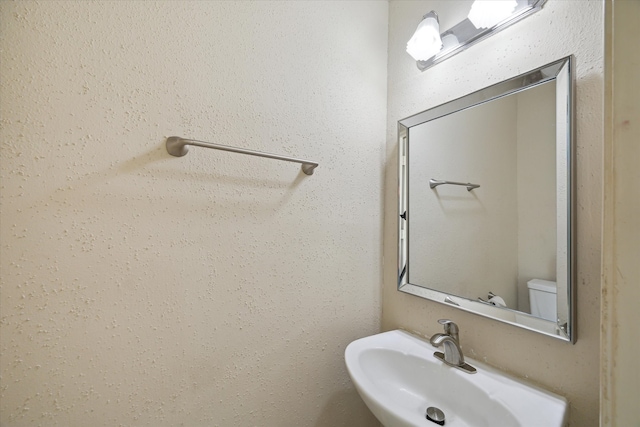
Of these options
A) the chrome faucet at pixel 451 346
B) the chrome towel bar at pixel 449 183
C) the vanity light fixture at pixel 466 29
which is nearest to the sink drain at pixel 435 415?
the chrome faucet at pixel 451 346

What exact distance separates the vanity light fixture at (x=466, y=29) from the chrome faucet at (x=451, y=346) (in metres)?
0.96

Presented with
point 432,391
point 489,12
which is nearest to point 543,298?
point 432,391

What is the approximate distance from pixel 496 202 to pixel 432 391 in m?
0.65

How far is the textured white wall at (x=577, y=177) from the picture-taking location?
2.02ft

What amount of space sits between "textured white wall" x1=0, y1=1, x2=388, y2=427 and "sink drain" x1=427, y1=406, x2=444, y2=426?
352 mm

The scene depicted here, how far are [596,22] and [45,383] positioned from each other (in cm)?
157

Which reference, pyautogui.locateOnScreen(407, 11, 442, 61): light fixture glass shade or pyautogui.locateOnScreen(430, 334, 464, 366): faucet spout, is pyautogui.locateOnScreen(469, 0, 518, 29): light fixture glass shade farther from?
pyautogui.locateOnScreen(430, 334, 464, 366): faucet spout

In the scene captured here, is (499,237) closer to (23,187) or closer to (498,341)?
(498,341)

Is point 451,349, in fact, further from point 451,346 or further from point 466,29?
point 466,29

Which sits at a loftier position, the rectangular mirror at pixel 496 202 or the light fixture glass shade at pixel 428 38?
the light fixture glass shade at pixel 428 38

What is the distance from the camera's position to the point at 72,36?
609 mm

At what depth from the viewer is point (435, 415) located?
0.74m

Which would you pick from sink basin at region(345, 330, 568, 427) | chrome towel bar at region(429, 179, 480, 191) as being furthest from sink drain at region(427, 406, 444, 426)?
chrome towel bar at region(429, 179, 480, 191)

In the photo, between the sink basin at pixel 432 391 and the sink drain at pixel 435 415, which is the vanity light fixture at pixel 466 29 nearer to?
the sink basin at pixel 432 391
